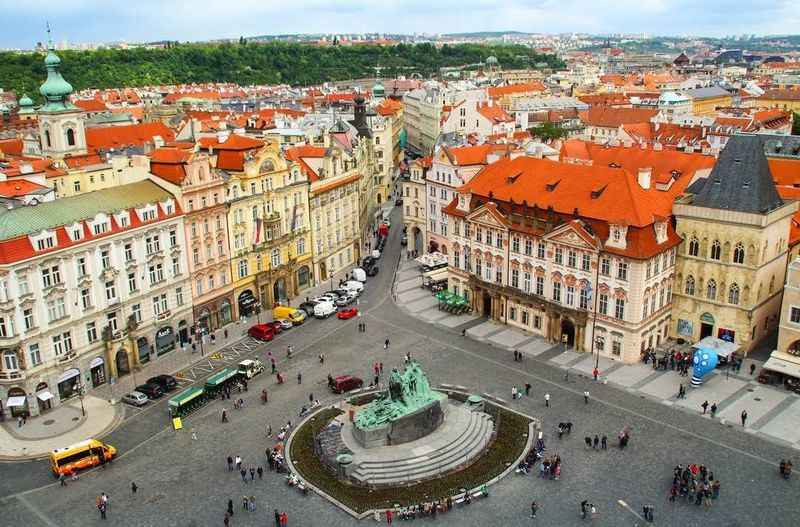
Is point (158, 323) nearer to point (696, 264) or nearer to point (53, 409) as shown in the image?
point (53, 409)

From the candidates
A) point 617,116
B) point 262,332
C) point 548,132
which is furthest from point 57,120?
point 617,116

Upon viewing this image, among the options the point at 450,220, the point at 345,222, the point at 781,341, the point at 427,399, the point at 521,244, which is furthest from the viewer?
the point at 345,222

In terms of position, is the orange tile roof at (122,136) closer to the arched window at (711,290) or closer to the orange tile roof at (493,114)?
the orange tile roof at (493,114)

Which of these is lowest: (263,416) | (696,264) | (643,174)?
(263,416)

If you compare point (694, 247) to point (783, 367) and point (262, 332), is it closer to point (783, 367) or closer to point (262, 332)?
point (783, 367)

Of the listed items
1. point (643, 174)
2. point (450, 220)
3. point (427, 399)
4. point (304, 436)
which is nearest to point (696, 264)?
point (643, 174)

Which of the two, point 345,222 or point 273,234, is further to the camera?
point 345,222

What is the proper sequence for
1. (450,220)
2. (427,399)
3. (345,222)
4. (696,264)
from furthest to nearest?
(345,222)
(450,220)
(696,264)
(427,399)
